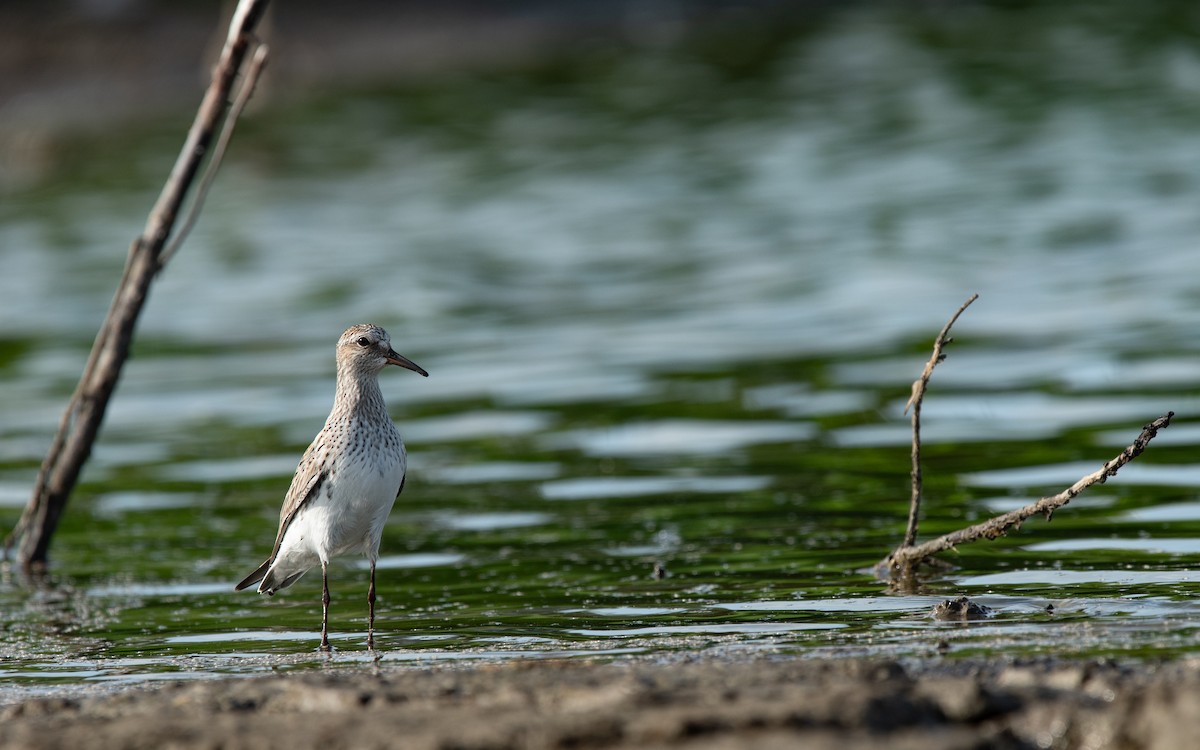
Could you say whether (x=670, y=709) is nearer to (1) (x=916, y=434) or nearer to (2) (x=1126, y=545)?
(1) (x=916, y=434)

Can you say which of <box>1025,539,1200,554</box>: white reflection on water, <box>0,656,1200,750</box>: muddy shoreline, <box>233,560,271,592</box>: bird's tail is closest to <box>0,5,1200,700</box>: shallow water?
<box>1025,539,1200,554</box>: white reflection on water

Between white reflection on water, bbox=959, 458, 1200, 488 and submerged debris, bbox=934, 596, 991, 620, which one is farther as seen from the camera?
white reflection on water, bbox=959, 458, 1200, 488

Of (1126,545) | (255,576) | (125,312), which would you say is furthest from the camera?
(125,312)

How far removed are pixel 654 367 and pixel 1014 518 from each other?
8.05m

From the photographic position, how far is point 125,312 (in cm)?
978

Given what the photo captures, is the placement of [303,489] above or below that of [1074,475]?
above

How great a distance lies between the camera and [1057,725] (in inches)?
203

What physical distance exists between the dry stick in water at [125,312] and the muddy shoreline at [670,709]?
3934 mm

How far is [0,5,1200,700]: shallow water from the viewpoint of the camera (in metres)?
8.04

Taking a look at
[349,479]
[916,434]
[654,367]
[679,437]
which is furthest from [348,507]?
[654,367]

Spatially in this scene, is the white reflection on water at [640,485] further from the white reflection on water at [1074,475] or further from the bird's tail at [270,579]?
the bird's tail at [270,579]

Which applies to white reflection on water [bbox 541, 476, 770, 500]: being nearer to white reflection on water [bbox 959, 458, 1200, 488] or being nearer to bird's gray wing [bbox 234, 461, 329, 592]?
white reflection on water [bbox 959, 458, 1200, 488]

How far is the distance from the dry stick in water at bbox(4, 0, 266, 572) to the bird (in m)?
2.04

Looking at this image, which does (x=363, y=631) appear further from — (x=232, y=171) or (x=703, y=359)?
(x=232, y=171)
